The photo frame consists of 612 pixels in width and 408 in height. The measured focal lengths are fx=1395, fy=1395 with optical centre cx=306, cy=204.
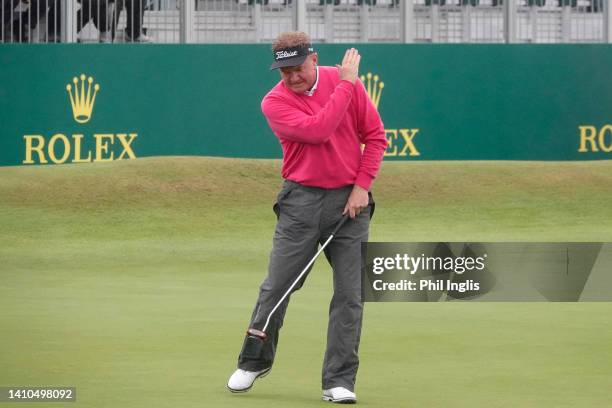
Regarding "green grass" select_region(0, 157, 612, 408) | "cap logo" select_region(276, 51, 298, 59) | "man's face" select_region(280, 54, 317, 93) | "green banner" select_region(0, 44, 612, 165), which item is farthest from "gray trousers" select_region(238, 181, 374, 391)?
"green banner" select_region(0, 44, 612, 165)

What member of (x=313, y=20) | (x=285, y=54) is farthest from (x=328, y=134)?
(x=313, y=20)

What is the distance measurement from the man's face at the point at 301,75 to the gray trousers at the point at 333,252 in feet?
1.34

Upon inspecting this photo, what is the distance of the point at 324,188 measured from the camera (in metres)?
5.81

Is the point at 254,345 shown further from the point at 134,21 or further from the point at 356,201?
the point at 134,21

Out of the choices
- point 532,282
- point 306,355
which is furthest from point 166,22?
point 306,355

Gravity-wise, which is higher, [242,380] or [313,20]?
[313,20]

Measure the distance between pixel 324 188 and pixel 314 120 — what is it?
313 millimetres

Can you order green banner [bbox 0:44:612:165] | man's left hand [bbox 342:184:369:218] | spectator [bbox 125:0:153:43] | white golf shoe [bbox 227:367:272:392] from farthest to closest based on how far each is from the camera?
spectator [bbox 125:0:153:43]
green banner [bbox 0:44:612:165]
white golf shoe [bbox 227:367:272:392]
man's left hand [bbox 342:184:369:218]

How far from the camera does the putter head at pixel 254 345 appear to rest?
5.89 metres

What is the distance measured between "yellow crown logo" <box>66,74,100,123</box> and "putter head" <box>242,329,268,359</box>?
9693 millimetres

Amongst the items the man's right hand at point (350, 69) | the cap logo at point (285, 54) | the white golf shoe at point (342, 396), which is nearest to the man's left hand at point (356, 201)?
the man's right hand at point (350, 69)

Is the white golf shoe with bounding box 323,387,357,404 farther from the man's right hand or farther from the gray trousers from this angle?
the man's right hand

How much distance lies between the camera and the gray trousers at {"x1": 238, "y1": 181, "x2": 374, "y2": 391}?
5.79 metres

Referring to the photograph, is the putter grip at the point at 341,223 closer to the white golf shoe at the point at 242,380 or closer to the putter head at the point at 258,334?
the putter head at the point at 258,334
